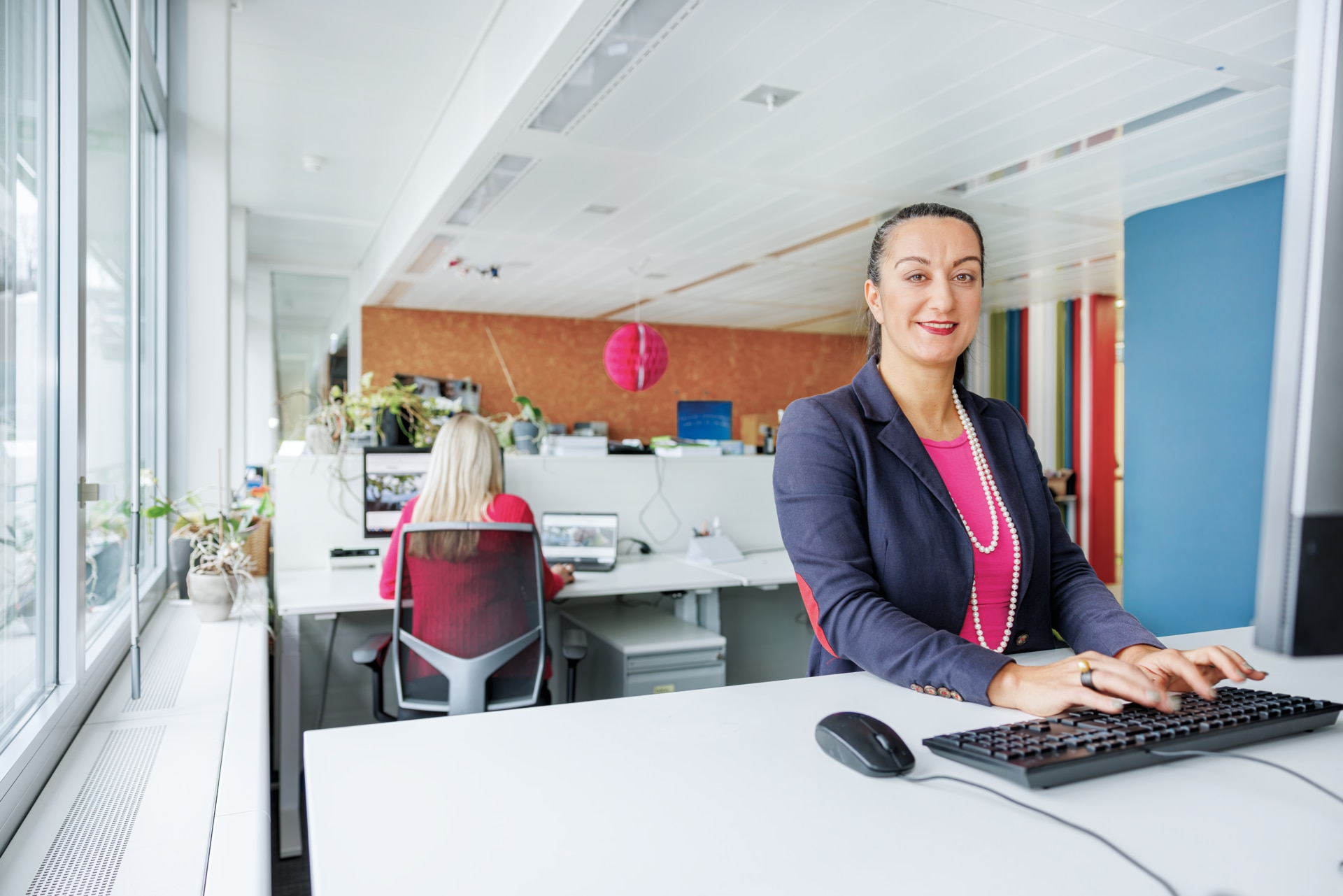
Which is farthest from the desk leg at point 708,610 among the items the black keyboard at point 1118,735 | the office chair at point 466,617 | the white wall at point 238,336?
the white wall at point 238,336

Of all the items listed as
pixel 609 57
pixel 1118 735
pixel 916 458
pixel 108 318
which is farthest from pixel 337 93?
pixel 1118 735

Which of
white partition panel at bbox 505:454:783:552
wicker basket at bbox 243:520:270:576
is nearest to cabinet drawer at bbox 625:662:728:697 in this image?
white partition panel at bbox 505:454:783:552

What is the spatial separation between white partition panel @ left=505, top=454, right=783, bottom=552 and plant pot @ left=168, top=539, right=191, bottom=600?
1.24 metres

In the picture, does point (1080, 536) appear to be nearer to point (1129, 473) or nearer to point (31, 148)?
point (1129, 473)

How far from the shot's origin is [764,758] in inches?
33.5

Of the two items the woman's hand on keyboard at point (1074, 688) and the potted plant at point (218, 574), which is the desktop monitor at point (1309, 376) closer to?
the woman's hand on keyboard at point (1074, 688)

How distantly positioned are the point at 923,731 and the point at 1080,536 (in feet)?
24.9

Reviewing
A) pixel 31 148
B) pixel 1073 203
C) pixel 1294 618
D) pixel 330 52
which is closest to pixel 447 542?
pixel 31 148

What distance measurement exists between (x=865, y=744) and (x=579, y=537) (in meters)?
2.74

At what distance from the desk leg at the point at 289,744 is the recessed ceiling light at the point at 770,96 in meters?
2.51

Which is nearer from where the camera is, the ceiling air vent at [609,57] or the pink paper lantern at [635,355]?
the ceiling air vent at [609,57]

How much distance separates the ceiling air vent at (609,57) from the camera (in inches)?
104

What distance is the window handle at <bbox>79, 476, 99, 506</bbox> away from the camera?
149cm

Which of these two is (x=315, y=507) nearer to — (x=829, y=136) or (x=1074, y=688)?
(x=829, y=136)
